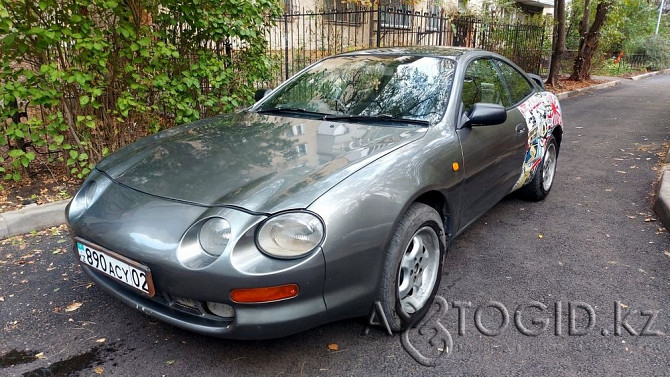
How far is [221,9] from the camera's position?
5.09 m

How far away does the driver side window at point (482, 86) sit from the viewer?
133 inches

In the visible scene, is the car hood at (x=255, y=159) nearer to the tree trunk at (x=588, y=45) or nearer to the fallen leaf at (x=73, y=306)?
the fallen leaf at (x=73, y=306)

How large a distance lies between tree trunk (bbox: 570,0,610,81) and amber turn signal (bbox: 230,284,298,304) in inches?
665


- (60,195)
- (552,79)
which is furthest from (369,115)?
(552,79)

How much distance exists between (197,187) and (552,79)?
15.0 meters

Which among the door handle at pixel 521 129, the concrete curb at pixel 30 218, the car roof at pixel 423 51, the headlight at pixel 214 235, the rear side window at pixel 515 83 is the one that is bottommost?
the concrete curb at pixel 30 218

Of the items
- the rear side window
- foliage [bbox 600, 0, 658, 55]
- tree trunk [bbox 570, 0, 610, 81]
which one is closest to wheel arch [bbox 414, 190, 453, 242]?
the rear side window

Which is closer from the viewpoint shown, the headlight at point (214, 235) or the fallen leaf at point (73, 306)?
the headlight at point (214, 235)

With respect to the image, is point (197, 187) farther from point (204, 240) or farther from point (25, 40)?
point (25, 40)

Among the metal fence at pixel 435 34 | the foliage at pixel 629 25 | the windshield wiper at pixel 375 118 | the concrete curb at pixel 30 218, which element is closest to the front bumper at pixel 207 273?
the windshield wiper at pixel 375 118

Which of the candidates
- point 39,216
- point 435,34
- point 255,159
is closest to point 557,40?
point 435,34

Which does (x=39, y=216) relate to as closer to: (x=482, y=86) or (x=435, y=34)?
(x=482, y=86)

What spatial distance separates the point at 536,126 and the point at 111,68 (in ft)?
13.2

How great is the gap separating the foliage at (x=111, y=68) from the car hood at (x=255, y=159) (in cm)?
174
